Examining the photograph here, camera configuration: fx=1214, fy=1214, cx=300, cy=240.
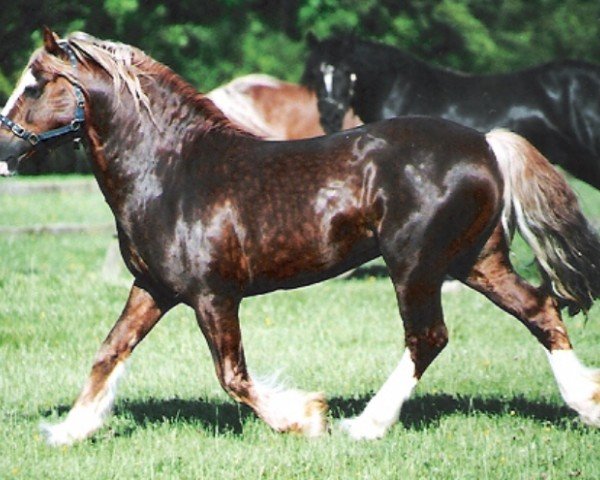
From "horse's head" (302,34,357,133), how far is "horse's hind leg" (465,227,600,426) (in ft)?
21.1

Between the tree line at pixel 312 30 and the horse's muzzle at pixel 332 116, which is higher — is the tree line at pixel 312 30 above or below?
below

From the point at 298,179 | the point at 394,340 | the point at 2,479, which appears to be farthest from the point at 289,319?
the point at 2,479

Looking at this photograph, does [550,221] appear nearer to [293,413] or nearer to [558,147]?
[293,413]

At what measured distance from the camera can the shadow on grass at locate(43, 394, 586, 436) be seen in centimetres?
669

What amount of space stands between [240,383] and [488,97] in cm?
711

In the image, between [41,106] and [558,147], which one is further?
[558,147]

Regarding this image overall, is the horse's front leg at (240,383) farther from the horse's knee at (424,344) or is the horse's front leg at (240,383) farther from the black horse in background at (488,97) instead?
the black horse in background at (488,97)

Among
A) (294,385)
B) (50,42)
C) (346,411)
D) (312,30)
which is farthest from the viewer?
(312,30)

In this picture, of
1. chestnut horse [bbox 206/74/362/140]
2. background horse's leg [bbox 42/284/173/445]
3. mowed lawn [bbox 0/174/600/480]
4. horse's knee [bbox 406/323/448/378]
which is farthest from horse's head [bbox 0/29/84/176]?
chestnut horse [bbox 206/74/362/140]

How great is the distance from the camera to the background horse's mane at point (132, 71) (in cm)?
632

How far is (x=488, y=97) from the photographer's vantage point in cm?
1257

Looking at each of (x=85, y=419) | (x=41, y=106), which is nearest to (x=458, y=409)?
(x=85, y=419)

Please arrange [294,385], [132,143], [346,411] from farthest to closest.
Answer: [294,385], [346,411], [132,143]

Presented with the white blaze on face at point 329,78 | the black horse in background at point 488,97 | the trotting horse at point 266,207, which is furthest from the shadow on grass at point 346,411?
the white blaze on face at point 329,78
